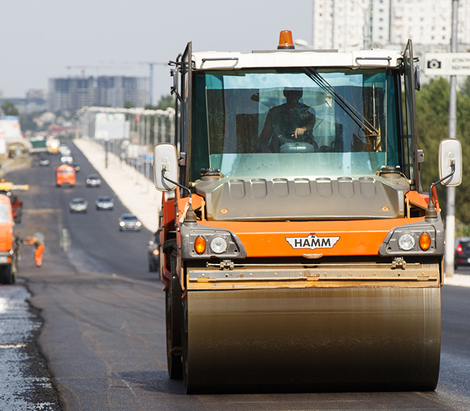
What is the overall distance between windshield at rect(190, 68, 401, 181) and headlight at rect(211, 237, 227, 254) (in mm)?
1527

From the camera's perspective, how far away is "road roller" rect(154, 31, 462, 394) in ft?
26.7

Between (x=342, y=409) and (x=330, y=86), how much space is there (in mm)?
3319

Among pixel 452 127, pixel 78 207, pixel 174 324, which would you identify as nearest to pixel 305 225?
pixel 174 324

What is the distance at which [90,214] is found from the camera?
88.4 metres

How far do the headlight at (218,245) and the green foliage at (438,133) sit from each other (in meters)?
43.7

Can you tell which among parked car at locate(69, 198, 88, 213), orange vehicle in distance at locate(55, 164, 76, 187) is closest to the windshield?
parked car at locate(69, 198, 88, 213)

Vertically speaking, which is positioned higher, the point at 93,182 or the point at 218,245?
the point at 218,245

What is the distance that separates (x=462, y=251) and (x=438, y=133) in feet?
64.9

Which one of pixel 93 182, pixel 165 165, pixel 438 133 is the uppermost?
pixel 165 165

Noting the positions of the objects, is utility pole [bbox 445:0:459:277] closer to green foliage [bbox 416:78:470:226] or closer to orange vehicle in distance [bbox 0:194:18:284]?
orange vehicle in distance [bbox 0:194:18:284]

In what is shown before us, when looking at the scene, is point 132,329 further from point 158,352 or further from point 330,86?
point 330,86

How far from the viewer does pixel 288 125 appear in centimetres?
965

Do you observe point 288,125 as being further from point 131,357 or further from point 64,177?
point 64,177

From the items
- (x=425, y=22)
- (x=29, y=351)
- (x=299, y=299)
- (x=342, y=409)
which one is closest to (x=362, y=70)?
(x=299, y=299)
